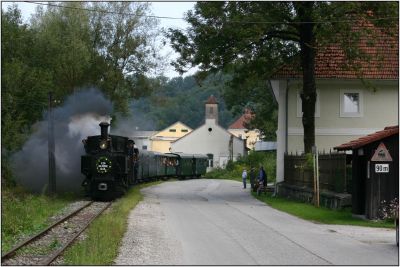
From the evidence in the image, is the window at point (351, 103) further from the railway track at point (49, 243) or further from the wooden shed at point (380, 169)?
the railway track at point (49, 243)

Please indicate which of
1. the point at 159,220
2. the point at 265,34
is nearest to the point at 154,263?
the point at 159,220

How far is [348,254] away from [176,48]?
21.0m

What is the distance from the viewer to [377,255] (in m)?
13.4

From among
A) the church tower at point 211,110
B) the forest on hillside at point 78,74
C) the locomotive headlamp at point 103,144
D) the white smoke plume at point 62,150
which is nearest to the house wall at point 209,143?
the church tower at point 211,110

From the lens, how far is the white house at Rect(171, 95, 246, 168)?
99.0 meters

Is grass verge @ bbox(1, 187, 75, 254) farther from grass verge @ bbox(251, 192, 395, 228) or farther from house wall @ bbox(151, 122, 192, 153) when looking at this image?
house wall @ bbox(151, 122, 192, 153)

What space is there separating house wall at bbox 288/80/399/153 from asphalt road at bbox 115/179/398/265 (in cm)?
1369

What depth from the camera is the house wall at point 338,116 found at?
3675 cm

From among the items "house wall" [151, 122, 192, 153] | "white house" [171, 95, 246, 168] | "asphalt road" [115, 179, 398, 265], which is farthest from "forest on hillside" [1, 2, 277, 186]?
"house wall" [151, 122, 192, 153]

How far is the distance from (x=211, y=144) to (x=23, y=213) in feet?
260

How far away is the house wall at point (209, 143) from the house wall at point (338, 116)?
61.8 metres

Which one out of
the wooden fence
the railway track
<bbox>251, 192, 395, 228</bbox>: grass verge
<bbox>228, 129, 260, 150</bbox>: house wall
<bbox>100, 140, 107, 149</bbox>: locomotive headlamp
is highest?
<bbox>228, 129, 260, 150</bbox>: house wall

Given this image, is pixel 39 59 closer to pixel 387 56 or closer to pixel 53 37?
pixel 53 37

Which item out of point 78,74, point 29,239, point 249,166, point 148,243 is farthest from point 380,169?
point 249,166
